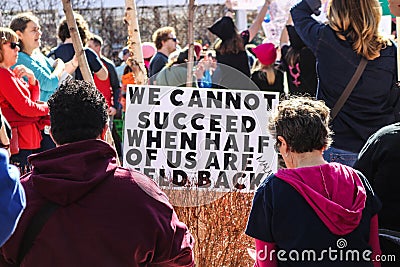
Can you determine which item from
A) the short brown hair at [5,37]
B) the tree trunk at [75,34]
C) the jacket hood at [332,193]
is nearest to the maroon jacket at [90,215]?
the jacket hood at [332,193]

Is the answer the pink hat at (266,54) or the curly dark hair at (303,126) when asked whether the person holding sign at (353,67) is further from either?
the pink hat at (266,54)

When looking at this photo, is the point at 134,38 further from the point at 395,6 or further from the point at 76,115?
the point at 76,115

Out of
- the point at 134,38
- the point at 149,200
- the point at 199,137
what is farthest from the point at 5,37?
the point at 149,200

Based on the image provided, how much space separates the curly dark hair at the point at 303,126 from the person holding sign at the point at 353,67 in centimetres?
148

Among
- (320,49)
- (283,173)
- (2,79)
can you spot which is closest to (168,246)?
(283,173)

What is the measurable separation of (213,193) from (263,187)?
1.46 m

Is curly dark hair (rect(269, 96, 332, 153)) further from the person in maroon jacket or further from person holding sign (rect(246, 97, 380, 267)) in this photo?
the person in maroon jacket

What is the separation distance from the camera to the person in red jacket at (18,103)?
19.3 ft

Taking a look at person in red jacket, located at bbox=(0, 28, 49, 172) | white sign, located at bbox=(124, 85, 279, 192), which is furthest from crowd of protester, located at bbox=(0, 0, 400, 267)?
person in red jacket, located at bbox=(0, 28, 49, 172)

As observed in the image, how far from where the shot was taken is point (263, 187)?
3.11 m

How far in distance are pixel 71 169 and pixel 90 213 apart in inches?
7.0

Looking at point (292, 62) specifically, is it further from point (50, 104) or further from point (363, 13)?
point (50, 104)

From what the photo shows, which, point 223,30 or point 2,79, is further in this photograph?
point 223,30

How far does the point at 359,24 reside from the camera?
4.56 m
